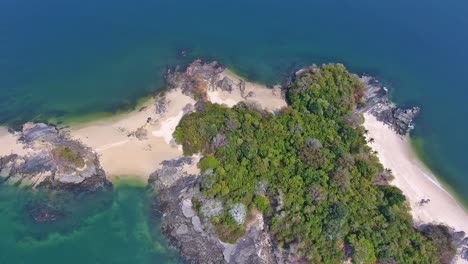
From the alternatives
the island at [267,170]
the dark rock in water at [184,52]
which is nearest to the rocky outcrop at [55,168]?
the island at [267,170]

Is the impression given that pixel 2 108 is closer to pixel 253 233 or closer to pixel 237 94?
pixel 237 94

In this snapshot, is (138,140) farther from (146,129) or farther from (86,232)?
(86,232)

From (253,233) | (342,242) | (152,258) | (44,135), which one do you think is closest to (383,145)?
(342,242)

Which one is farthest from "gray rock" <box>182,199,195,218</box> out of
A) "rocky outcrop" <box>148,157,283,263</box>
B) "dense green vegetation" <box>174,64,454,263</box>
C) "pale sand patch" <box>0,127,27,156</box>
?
"pale sand patch" <box>0,127,27,156</box>

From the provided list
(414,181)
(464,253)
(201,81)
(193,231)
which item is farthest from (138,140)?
(464,253)

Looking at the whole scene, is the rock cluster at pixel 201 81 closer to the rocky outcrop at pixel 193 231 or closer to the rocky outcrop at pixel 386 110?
the rocky outcrop at pixel 193 231

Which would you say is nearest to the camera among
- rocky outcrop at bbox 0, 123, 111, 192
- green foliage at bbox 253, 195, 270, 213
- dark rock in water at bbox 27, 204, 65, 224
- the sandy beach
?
green foliage at bbox 253, 195, 270, 213

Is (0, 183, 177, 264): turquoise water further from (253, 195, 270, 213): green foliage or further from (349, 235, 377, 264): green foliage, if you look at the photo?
(349, 235, 377, 264): green foliage
